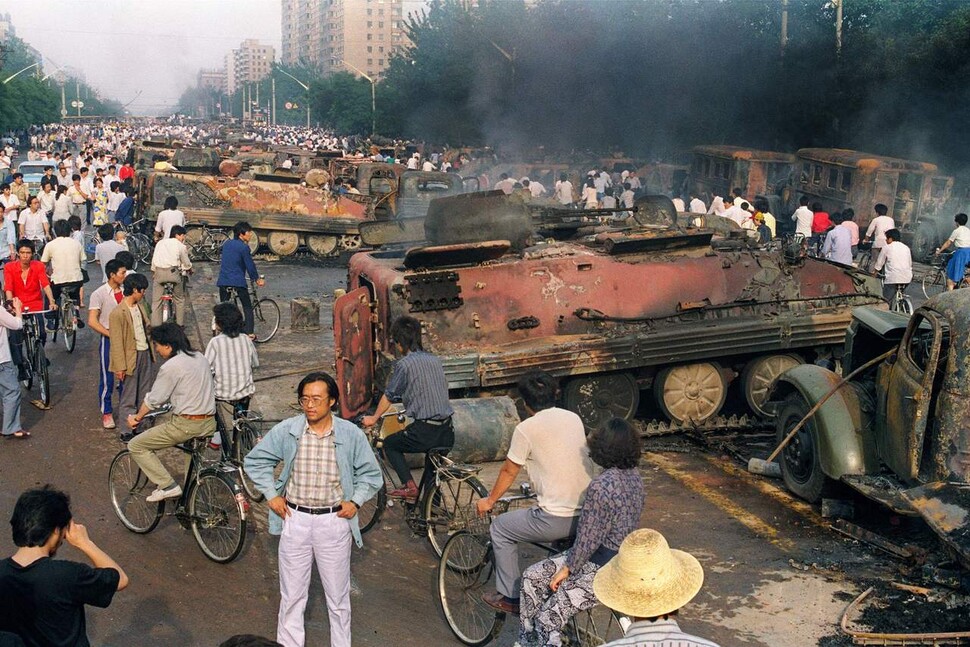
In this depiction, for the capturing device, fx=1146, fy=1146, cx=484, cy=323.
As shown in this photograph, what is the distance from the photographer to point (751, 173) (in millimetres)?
32875

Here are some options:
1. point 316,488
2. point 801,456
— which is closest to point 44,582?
point 316,488

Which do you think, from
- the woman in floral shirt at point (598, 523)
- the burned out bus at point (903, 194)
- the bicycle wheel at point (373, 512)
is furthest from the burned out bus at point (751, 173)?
the woman in floral shirt at point (598, 523)

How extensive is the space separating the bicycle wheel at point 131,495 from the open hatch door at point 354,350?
2780 mm

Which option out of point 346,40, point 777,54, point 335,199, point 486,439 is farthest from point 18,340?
point 346,40

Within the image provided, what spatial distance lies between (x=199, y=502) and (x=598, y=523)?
12.4 ft

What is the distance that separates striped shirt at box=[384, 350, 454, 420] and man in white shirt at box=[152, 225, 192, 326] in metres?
7.23

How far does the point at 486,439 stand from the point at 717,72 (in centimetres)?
3610

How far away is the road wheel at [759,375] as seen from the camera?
12344 mm

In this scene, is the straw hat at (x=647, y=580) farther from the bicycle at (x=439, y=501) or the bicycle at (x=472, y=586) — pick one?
the bicycle at (x=439, y=501)

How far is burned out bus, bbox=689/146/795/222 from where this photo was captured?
3275cm

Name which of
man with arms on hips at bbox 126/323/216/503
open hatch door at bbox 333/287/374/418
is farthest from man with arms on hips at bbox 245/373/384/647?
open hatch door at bbox 333/287/374/418

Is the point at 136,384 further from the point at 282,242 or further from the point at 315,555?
the point at 282,242

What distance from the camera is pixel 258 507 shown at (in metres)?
9.43

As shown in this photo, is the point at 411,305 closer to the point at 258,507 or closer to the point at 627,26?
the point at 258,507
